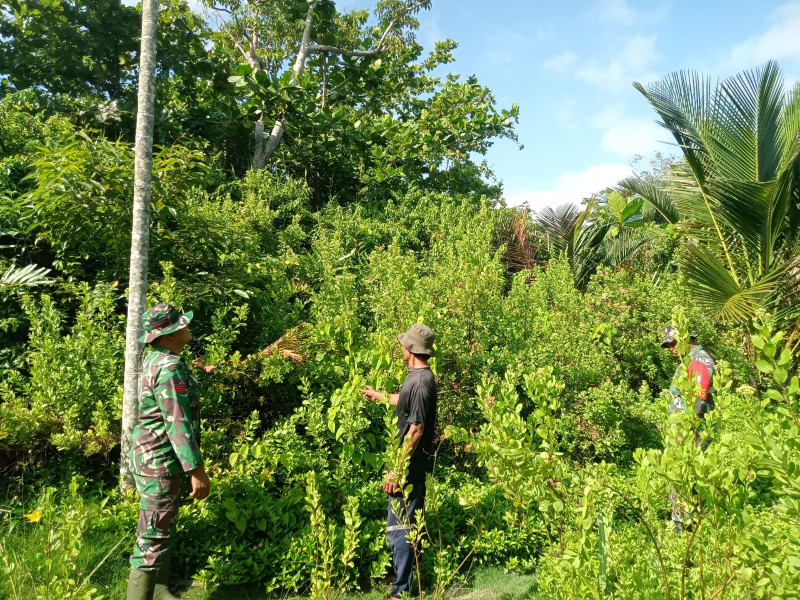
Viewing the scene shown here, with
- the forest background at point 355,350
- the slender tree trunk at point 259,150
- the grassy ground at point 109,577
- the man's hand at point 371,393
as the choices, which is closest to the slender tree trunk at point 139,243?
the forest background at point 355,350

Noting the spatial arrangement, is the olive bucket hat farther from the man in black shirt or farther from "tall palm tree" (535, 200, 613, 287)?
"tall palm tree" (535, 200, 613, 287)

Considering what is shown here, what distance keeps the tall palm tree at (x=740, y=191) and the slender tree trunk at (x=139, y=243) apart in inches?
246

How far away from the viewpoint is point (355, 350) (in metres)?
4.73

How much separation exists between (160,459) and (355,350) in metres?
1.92

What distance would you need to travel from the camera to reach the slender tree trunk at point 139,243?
3725 mm

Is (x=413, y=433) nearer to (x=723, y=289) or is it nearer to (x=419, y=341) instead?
(x=419, y=341)

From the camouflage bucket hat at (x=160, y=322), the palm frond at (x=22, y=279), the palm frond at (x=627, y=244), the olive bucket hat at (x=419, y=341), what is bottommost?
the olive bucket hat at (x=419, y=341)

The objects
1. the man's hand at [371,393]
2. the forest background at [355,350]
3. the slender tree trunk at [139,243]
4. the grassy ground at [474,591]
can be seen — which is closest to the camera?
the forest background at [355,350]

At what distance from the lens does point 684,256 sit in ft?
24.1

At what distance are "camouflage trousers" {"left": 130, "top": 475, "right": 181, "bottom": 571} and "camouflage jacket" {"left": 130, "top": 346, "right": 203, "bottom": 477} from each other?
0.20 feet

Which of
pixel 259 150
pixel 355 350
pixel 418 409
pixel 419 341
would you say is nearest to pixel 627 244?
pixel 259 150

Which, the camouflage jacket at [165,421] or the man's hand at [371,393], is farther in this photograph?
the man's hand at [371,393]

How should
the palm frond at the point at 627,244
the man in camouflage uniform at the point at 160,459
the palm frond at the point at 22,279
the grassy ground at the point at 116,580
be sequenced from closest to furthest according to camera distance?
1. the grassy ground at the point at 116,580
2. the man in camouflage uniform at the point at 160,459
3. the palm frond at the point at 22,279
4. the palm frond at the point at 627,244

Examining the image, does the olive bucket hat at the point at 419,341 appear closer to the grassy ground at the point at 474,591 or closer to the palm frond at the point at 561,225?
the grassy ground at the point at 474,591
